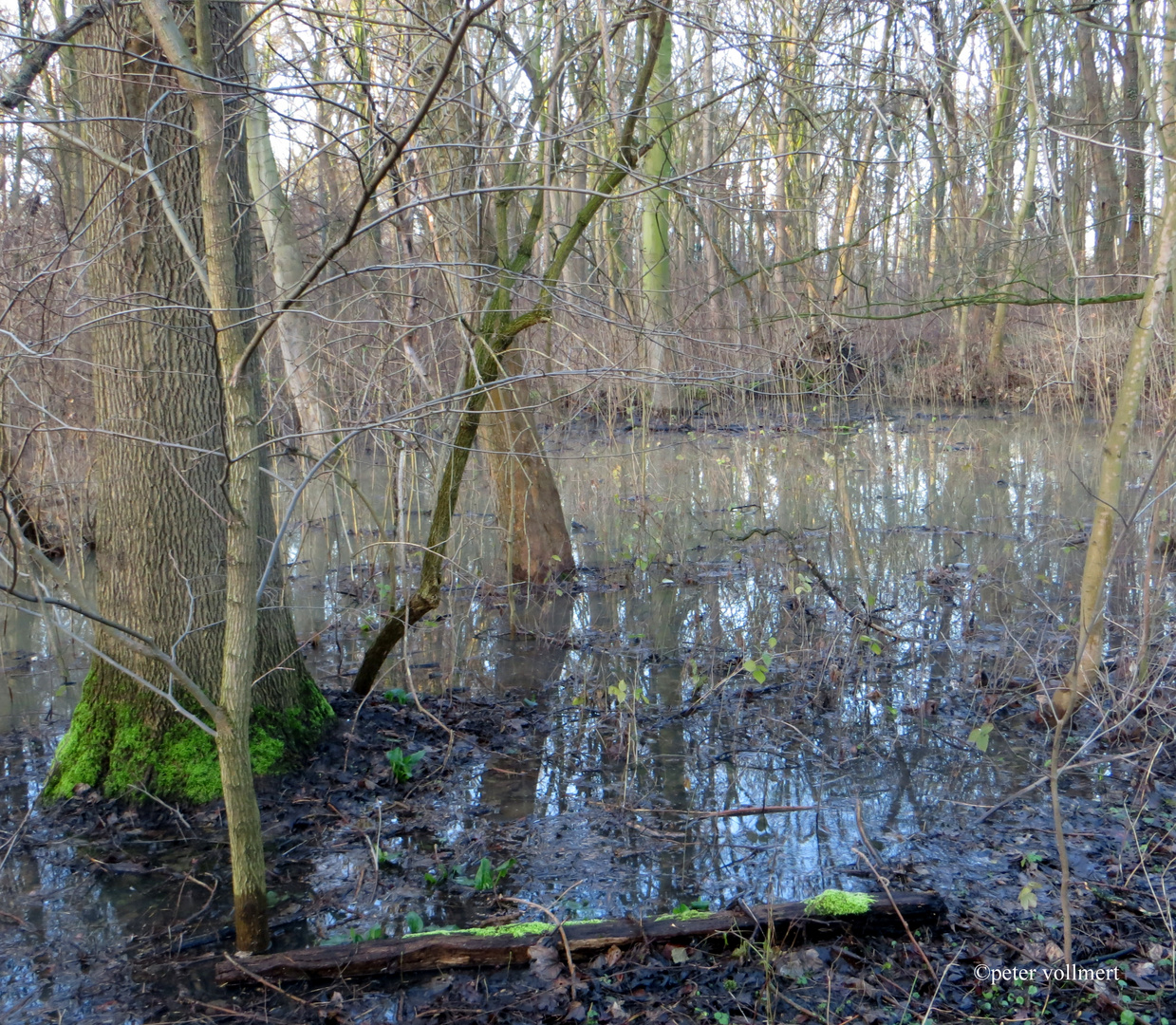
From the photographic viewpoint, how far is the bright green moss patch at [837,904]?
3014 mm

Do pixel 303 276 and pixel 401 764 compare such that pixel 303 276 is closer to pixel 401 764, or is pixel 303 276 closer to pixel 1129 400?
pixel 401 764

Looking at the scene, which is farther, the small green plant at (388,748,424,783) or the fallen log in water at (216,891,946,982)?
the small green plant at (388,748,424,783)

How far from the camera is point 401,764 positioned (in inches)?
171

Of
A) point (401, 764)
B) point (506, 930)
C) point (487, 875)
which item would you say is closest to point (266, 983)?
point (506, 930)

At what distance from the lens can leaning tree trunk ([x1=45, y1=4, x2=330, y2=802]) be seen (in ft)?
12.7

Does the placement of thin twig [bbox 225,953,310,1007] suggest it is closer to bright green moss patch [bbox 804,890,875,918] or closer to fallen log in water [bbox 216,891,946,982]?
fallen log in water [bbox 216,891,946,982]

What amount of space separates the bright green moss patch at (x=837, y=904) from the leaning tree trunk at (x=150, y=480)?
243cm

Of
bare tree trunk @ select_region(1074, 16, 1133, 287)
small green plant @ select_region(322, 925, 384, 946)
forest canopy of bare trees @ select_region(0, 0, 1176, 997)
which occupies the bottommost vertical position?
small green plant @ select_region(322, 925, 384, 946)

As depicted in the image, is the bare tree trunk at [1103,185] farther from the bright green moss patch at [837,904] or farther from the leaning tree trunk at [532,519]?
the bright green moss patch at [837,904]

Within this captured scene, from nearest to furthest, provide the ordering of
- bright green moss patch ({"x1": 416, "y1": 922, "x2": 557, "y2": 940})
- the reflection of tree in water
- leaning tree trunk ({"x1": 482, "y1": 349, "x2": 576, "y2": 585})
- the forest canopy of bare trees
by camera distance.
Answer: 1. the forest canopy of bare trees
2. bright green moss patch ({"x1": 416, "y1": 922, "x2": 557, "y2": 940})
3. the reflection of tree in water
4. leaning tree trunk ({"x1": 482, "y1": 349, "x2": 576, "y2": 585})

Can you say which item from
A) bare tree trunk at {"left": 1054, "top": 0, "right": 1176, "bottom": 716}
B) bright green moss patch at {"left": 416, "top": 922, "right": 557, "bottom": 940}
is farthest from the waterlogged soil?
bare tree trunk at {"left": 1054, "top": 0, "right": 1176, "bottom": 716}

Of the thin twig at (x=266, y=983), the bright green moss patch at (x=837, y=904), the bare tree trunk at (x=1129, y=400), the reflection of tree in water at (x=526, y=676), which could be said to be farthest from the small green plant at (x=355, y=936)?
the bare tree trunk at (x=1129, y=400)

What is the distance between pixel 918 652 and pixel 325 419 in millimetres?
4954

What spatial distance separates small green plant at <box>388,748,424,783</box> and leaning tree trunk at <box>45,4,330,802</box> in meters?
0.59
